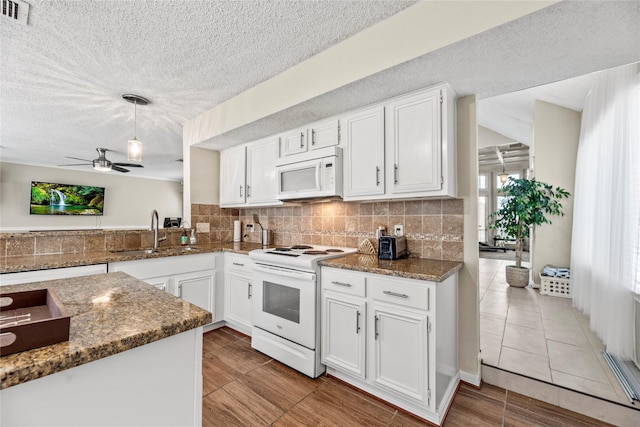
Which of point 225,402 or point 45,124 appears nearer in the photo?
point 225,402

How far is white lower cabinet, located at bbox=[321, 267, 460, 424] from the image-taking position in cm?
165

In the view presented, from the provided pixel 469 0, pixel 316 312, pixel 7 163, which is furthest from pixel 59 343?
pixel 7 163

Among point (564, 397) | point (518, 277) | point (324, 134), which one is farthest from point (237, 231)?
point (518, 277)

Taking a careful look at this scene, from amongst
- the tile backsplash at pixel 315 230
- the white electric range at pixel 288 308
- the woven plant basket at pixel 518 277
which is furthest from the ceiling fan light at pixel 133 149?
the woven plant basket at pixel 518 277

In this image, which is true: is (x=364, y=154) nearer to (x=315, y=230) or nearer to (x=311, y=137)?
(x=311, y=137)

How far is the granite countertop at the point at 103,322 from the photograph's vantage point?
595 mm

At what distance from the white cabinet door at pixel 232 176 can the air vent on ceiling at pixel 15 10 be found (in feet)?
6.41

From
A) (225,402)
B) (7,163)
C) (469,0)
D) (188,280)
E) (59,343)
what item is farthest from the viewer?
(7,163)

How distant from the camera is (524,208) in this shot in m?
4.19

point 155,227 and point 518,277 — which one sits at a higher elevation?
point 155,227

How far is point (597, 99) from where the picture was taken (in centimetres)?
292

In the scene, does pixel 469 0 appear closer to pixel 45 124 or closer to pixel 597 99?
pixel 597 99

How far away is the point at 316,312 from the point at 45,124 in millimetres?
4392

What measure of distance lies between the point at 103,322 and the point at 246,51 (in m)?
1.99
